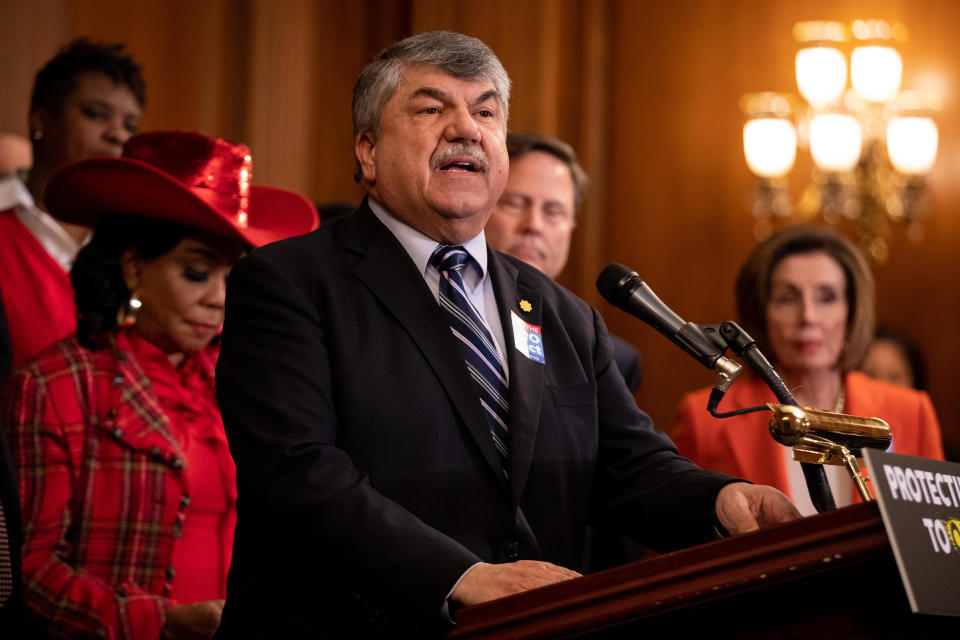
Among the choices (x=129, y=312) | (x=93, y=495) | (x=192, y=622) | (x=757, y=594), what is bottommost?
(x=192, y=622)

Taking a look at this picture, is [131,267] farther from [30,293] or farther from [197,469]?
[30,293]

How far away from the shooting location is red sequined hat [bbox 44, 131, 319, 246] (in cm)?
284

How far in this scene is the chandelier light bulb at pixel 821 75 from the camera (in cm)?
692

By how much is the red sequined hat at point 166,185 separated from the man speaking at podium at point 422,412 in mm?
784

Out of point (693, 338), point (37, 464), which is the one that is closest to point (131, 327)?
point (37, 464)

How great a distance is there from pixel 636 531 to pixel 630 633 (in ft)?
2.06

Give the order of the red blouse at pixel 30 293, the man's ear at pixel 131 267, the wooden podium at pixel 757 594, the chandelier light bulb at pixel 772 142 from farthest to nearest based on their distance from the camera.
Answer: the chandelier light bulb at pixel 772 142 < the red blouse at pixel 30 293 < the man's ear at pixel 131 267 < the wooden podium at pixel 757 594

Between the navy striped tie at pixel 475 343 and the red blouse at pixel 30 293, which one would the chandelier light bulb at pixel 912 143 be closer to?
the red blouse at pixel 30 293

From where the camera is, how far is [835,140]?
22.2 ft

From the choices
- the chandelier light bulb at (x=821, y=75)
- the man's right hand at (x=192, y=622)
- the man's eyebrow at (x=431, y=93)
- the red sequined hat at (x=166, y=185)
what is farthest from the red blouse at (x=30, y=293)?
the chandelier light bulb at (x=821, y=75)

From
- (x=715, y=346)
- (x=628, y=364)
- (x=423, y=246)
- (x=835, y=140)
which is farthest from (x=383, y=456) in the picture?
(x=835, y=140)

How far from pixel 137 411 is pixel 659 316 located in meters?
1.43

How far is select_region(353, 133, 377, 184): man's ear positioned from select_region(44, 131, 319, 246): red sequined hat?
2.53ft

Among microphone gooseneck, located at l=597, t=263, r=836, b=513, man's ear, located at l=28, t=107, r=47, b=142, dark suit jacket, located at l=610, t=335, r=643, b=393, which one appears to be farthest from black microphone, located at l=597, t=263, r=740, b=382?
man's ear, located at l=28, t=107, r=47, b=142
